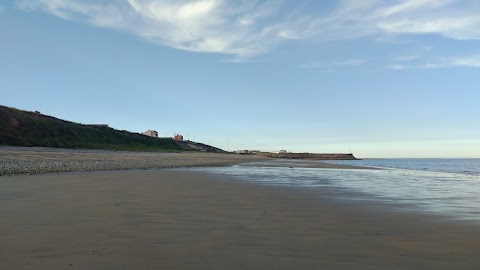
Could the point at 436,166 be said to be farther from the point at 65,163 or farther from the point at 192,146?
the point at 192,146

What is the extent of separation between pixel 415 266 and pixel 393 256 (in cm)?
37

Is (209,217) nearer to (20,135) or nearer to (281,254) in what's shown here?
(281,254)

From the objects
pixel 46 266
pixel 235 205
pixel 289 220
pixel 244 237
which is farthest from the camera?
pixel 235 205

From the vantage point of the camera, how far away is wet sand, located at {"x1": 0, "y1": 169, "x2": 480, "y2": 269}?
4.28 m

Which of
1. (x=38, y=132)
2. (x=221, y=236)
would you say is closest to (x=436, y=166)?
(x=38, y=132)

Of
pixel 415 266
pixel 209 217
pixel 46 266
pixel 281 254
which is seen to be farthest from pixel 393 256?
pixel 46 266

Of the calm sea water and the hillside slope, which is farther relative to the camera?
the hillside slope

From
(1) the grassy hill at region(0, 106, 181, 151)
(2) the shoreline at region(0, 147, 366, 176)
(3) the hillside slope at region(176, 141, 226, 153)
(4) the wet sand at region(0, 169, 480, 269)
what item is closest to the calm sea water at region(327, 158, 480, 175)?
(2) the shoreline at region(0, 147, 366, 176)

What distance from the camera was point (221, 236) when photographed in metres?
5.48

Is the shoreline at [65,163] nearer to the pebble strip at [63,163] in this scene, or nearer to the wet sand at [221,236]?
the pebble strip at [63,163]

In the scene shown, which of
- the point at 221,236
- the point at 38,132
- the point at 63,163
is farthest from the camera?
the point at 38,132

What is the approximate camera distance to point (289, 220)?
693cm

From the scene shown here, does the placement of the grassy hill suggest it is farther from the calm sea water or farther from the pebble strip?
the calm sea water

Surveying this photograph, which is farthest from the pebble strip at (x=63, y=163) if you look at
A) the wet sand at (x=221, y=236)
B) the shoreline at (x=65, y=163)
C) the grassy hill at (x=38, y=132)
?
the grassy hill at (x=38, y=132)
